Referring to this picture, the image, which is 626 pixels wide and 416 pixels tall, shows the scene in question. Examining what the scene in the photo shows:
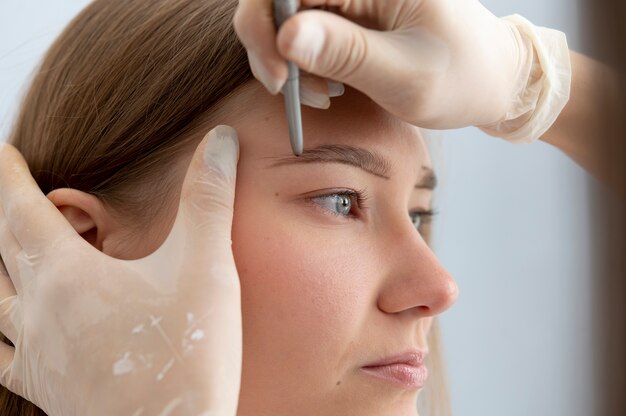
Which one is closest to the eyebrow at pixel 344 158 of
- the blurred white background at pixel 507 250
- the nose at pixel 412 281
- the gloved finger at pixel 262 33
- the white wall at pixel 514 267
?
the nose at pixel 412 281

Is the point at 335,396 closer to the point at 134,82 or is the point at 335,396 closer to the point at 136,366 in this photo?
the point at 136,366

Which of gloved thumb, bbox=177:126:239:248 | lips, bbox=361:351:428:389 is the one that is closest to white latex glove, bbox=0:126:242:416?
gloved thumb, bbox=177:126:239:248

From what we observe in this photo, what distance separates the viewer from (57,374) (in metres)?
1.04

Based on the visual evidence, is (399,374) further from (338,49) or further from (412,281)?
(338,49)

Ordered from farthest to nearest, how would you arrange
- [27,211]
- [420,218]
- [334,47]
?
[420,218], [27,211], [334,47]

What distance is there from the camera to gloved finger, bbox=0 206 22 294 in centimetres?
117

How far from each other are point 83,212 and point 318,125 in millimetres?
412

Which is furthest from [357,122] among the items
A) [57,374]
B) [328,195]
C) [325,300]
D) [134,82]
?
[57,374]

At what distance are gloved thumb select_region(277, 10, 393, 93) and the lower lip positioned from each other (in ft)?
1.37

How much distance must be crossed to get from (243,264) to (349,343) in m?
0.18

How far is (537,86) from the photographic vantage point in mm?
1261

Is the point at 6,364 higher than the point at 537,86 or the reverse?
the reverse

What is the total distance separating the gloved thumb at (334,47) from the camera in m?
0.76

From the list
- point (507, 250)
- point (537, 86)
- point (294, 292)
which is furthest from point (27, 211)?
point (507, 250)
